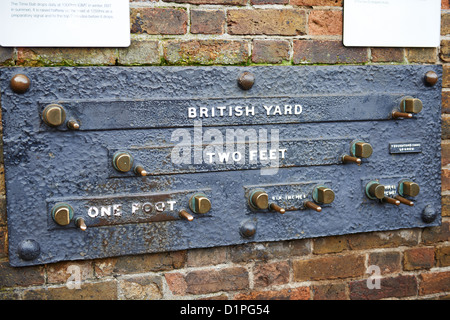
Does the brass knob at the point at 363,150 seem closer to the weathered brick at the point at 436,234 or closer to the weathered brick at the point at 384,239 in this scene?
the weathered brick at the point at 384,239

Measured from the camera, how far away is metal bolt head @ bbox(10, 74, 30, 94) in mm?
1006

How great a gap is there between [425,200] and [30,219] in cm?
111

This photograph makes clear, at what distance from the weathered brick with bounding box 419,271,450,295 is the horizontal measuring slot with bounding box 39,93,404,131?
0.55 metres

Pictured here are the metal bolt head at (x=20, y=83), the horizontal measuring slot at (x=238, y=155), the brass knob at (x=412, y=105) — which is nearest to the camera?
the metal bolt head at (x=20, y=83)

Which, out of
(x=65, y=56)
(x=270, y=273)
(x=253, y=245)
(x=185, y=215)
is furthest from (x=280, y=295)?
(x=65, y=56)

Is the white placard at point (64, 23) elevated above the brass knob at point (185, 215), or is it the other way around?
the white placard at point (64, 23)

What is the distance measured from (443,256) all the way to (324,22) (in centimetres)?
83

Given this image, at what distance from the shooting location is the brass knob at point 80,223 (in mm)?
1029

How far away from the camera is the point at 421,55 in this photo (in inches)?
51.4

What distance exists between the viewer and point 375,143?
1249 mm

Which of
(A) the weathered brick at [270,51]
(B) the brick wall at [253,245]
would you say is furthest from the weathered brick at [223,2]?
(A) the weathered brick at [270,51]

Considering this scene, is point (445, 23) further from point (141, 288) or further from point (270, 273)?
point (141, 288)

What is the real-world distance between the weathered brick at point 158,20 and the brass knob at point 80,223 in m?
0.49

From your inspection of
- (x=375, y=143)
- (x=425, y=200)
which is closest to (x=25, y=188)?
(x=375, y=143)
